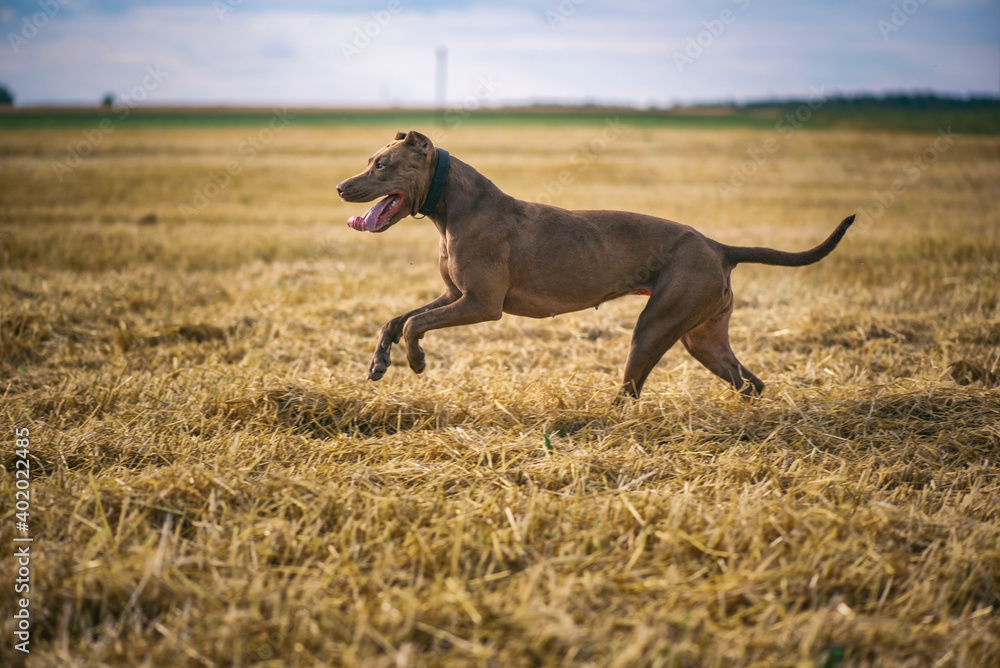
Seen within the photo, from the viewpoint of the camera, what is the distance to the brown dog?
189 inches

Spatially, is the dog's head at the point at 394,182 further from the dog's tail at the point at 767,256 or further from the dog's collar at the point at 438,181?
the dog's tail at the point at 767,256

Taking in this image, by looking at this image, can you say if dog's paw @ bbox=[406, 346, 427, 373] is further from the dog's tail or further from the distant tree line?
the distant tree line

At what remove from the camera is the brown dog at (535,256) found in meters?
4.79

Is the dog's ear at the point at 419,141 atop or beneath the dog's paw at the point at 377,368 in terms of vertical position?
atop

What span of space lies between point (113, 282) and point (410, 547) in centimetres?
750

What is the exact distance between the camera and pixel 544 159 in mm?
31250

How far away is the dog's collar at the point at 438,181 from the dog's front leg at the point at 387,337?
0.71m

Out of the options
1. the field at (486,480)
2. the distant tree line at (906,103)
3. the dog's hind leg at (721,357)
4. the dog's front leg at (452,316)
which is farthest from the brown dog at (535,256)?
the distant tree line at (906,103)


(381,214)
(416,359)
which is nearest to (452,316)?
(416,359)

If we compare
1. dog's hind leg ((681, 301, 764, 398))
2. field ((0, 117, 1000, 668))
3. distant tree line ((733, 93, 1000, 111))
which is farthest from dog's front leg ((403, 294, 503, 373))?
distant tree line ((733, 93, 1000, 111))

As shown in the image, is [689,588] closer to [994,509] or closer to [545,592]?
[545,592]

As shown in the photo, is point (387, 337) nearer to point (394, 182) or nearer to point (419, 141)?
point (394, 182)

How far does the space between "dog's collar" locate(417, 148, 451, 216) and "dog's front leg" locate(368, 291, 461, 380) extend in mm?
706

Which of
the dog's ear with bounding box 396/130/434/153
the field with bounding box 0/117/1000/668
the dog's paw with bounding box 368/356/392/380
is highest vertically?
the dog's ear with bounding box 396/130/434/153
